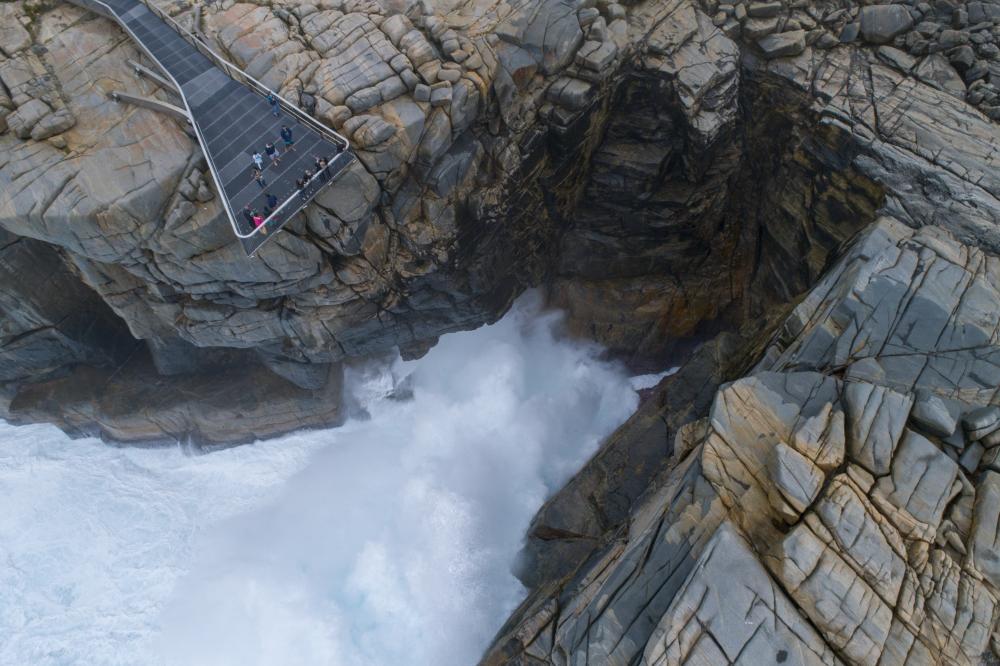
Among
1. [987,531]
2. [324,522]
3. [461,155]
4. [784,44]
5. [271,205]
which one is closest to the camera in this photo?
[987,531]

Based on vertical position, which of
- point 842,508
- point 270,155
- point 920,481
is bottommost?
point 842,508

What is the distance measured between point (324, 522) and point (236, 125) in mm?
20279

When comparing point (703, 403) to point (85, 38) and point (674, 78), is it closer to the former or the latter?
point (674, 78)

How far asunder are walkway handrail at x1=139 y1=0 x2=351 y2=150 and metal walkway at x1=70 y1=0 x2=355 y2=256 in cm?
4

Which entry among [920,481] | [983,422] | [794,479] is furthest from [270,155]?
→ [983,422]

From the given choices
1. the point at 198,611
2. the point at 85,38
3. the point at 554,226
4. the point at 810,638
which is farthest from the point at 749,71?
the point at 198,611

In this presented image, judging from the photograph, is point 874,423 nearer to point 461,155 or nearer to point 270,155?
point 461,155

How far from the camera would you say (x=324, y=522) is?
31.1 m

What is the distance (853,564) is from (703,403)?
39.4 ft

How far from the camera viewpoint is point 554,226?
29.8 meters

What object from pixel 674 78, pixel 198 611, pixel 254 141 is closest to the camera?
pixel 254 141

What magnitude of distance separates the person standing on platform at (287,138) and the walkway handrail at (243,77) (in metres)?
0.81

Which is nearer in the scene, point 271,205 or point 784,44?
point 271,205

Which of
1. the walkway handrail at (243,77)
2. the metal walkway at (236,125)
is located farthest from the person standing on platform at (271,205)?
the walkway handrail at (243,77)
